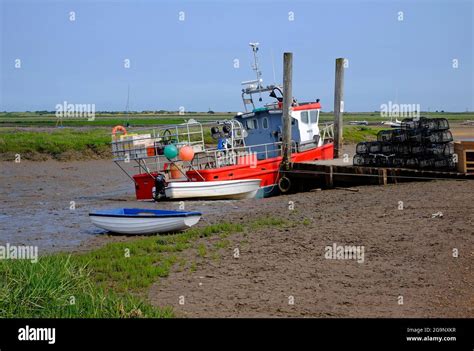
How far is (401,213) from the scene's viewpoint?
14852mm

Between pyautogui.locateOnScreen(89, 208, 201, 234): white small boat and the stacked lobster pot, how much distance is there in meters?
7.84

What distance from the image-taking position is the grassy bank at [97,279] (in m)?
8.55

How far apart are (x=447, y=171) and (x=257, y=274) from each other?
1036cm

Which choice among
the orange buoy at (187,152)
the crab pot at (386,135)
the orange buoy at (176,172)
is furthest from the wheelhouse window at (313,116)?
the orange buoy at (187,152)

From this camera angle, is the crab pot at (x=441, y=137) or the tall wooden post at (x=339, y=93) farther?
the tall wooden post at (x=339, y=93)

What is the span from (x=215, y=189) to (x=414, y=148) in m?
6.21

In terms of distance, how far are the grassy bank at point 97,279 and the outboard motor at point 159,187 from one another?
289 inches

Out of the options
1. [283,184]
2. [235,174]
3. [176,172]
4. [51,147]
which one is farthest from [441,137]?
Answer: [51,147]

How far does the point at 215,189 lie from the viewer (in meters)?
21.8

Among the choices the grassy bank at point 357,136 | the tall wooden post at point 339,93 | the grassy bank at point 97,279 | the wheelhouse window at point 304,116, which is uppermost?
the tall wooden post at point 339,93

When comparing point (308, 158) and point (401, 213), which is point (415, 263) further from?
point (308, 158)

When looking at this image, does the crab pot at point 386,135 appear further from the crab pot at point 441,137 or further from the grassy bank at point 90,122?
the grassy bank at point 90,122

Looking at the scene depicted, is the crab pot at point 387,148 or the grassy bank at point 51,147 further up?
the crab pot at point 387,148
